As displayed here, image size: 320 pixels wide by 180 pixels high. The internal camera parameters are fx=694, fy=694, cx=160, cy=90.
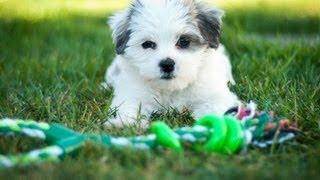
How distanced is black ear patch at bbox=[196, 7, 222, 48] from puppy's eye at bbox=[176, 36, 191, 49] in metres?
0.19

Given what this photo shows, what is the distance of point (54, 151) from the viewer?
4012mm

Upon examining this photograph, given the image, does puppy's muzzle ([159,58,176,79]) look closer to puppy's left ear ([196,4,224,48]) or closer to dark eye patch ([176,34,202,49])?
dark eye patch ([176,34,202,49])

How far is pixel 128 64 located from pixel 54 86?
0.97 meters

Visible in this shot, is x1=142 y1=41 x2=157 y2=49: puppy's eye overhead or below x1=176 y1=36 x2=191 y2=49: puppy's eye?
below

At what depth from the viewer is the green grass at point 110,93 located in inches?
154

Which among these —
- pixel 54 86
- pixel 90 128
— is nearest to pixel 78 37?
pixel 54 86

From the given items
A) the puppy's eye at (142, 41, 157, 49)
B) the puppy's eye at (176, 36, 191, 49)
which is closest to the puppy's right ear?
the puppy's eye at (142, 41, 157, 49)

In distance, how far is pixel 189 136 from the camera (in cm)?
432

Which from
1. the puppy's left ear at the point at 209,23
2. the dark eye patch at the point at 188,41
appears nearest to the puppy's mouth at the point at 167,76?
the dark eye patch at the point at 188,41

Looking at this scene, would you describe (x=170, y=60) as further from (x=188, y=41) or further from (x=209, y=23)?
(x=209, y=23)

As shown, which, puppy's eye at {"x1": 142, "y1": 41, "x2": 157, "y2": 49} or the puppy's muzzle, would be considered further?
puppy's eye at {"x1": 142, "y1": 41, "x2": 157, "y2": 49}

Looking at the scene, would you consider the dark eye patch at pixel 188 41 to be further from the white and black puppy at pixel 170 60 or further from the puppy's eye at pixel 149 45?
the puppy's eye at pixel 149 45

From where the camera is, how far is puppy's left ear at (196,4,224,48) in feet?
18.8

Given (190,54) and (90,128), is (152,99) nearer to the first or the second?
(190,54)
